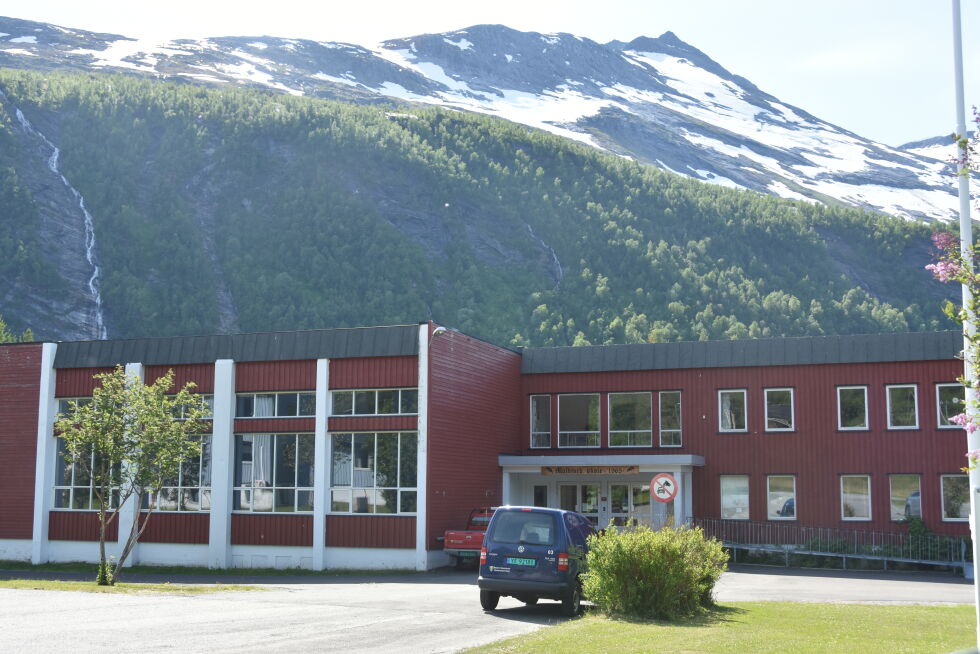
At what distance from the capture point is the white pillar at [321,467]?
31.5 metres

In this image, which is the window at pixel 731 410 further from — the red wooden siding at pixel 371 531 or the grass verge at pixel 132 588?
the grass verge at pixel 132 588

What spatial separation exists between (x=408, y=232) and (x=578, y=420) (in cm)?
9175

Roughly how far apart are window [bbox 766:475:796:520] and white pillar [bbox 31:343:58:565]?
909 inches

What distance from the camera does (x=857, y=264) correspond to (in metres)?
137

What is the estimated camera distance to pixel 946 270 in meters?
11.3

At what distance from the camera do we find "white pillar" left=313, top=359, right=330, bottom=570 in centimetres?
3147

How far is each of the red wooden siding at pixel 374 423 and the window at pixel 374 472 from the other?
0.27 m

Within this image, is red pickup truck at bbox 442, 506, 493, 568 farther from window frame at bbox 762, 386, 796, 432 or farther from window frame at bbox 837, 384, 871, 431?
window frame at bbox 837, 384, 871, 431

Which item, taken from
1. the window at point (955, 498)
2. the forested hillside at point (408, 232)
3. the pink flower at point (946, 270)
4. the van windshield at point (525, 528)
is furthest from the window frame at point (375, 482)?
the forested hillside at point (408, 232)

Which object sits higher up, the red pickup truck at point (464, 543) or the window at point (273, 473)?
the window at point (273, 473)

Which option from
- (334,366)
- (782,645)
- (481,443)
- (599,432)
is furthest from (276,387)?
(782,645)

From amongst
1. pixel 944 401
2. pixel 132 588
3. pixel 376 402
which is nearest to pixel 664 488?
pixel 376 402

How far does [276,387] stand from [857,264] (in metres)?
118

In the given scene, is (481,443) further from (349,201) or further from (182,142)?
(182,142)
